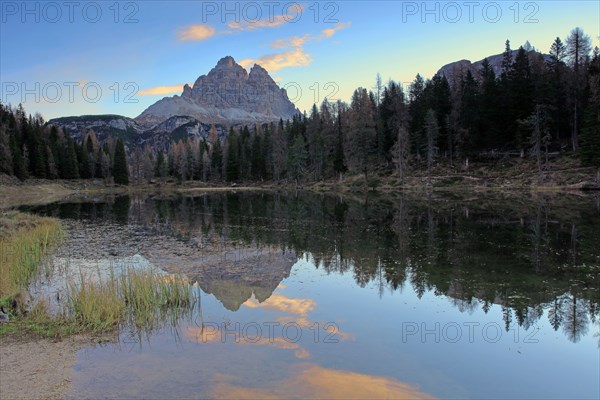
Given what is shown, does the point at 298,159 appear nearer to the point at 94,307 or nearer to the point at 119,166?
the point at 119,166

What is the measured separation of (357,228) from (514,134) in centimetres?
5356

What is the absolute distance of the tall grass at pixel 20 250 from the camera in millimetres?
15758

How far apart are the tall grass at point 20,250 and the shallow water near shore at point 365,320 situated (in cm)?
110

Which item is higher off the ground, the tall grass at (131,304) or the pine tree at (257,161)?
the pine tree at (257,161)

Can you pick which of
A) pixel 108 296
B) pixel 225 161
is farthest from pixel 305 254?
pixel 225 161

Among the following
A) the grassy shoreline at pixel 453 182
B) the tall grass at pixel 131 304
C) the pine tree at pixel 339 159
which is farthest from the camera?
the pine tree at pixel 339 159

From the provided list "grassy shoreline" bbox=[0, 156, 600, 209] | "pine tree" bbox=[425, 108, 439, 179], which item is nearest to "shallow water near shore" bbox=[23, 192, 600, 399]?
"grassy shoreline" bbox=[0, 156, 600, 209]

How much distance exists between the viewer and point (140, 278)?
15102mm

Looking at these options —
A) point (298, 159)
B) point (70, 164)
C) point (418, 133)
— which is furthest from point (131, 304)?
point (70, 164)

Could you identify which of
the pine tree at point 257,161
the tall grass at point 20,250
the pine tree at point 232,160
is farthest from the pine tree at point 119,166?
the tall grass at point 20,250

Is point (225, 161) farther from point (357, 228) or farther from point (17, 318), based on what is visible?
point (17, 318)

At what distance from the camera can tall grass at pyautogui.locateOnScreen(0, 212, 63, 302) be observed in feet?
51.7

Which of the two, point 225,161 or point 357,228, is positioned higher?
point 225,161

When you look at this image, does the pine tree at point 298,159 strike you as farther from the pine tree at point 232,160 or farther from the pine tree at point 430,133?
the pine tree at point 430,133
